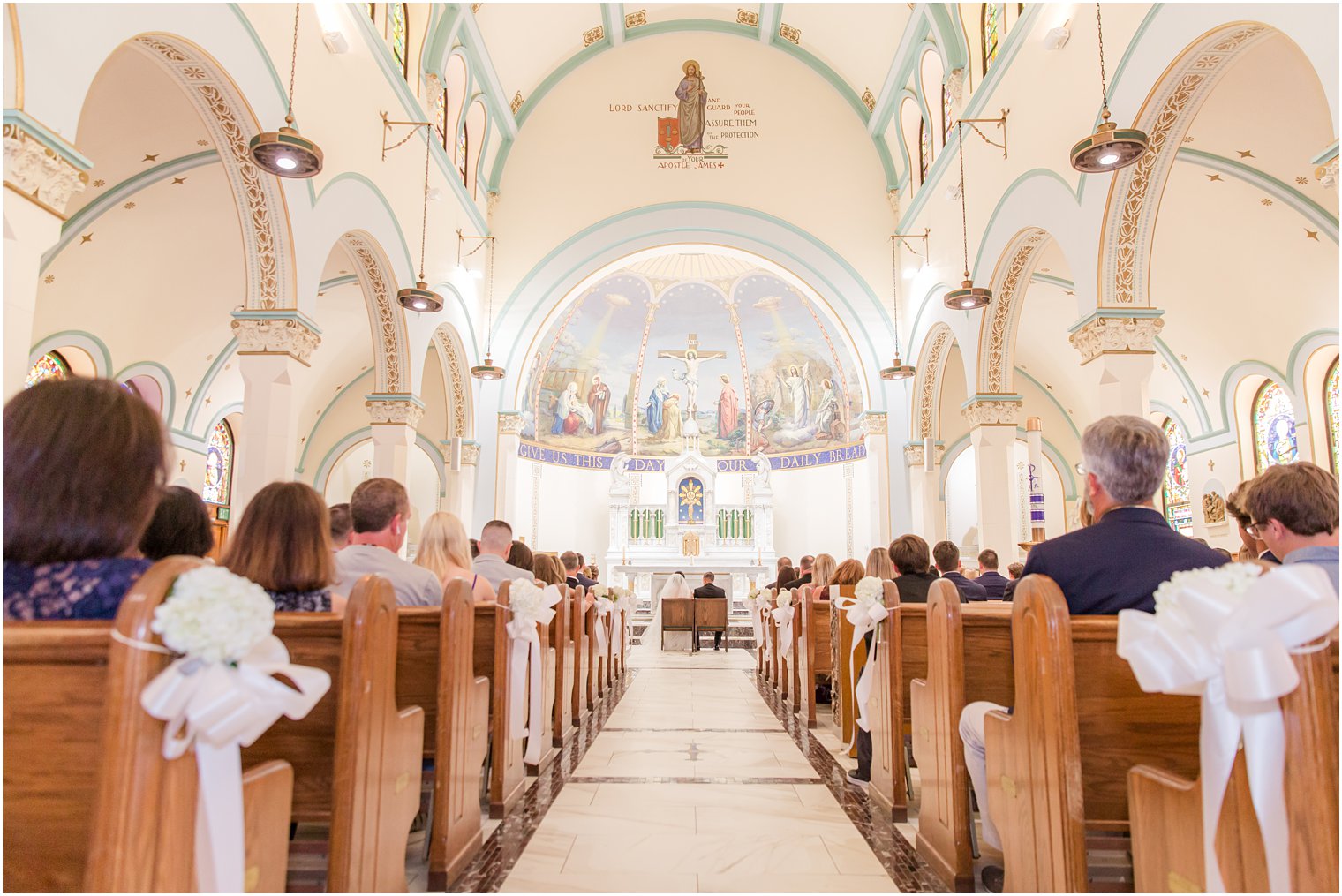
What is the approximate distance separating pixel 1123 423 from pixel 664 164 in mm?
13248

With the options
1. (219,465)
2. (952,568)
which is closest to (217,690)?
(952,568)

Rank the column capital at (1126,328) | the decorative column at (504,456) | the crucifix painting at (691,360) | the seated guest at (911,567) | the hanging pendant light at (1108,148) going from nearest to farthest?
the seated guest at (911,567)
the hanging pendant light at (1108,148)
the column capital at (1126,328)
the decorative column at (504,456)
the crucifix painting at (691,360)

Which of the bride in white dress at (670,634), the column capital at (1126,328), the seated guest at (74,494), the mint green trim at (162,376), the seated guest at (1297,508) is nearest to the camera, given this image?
the seated guest at (74,494)

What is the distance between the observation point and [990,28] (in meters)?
10.1

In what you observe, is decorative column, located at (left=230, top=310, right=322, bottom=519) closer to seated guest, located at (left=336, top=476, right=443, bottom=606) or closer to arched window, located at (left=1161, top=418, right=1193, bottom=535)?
seated guest, located at (left=336, top=476, right=443, bottom=606)

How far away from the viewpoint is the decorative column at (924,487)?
13906 mm

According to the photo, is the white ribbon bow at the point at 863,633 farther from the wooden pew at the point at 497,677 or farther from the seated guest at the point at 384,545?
the seated guest at the point at 384,545

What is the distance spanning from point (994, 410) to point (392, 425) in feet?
25.1

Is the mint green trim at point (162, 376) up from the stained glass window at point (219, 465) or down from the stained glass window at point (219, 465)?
up

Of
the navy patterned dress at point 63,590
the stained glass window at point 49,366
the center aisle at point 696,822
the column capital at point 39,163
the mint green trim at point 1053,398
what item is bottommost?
the center aisle at point 696,822

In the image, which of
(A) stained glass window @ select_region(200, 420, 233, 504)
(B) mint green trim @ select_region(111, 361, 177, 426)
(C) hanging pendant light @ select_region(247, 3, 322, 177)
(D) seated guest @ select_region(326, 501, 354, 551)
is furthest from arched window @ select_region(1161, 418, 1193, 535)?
(A) stained glass window @ select_region(200, 420, 233, 504)

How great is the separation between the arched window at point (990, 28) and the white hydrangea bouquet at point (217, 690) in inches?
403

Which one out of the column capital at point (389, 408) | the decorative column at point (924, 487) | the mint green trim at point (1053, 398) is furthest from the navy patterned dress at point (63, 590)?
the mint green trim at point (1053, 398)

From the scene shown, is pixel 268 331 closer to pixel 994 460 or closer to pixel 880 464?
pixel 994 460
